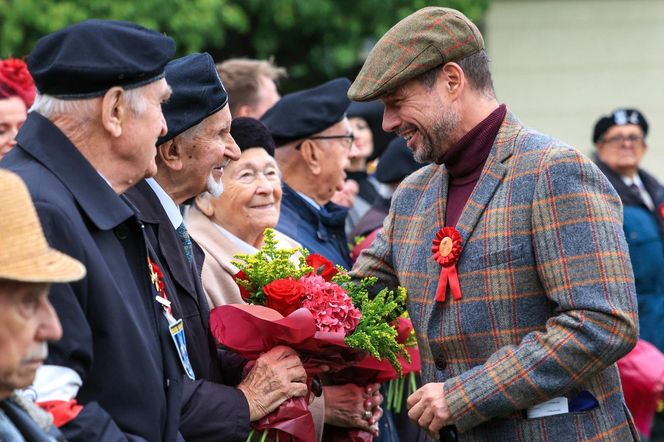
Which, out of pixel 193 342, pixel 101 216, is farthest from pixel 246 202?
pixel 101 216

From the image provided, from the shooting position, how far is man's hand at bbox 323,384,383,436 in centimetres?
461

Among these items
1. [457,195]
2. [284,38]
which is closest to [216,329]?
[457,195]

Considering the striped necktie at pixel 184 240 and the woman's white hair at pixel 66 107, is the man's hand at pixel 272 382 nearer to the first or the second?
the striped necktie at pixel 184 240

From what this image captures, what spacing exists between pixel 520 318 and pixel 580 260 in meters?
0.30

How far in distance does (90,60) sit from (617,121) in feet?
21.1

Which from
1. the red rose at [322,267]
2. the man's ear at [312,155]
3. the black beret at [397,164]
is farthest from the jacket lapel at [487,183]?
the black beret at [397,164]

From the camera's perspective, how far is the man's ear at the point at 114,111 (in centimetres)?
327

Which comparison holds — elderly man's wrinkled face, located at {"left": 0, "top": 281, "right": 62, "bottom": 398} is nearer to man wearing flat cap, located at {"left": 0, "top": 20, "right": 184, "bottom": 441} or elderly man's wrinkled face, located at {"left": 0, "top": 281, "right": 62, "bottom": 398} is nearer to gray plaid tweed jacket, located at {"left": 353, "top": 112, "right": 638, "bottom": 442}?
man wearing flat cap, located at {"left": 0, "top": 20, "right": 184, "bottom": 441}

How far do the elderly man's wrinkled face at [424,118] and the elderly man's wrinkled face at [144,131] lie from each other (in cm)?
114

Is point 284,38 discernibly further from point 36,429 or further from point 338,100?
point 36,429

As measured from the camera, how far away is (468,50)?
4.21 m

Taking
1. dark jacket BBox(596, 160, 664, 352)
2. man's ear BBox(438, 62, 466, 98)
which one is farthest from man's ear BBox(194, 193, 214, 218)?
dark jacket BBox(596, 160, 664, 352)

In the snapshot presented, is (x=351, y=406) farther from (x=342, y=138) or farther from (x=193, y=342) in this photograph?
(x=342, y=138)

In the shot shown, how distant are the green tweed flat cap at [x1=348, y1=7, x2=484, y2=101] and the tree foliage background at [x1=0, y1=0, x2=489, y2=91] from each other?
8.28 metres
